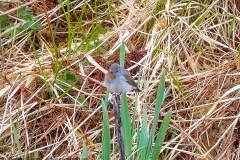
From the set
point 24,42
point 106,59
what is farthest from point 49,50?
point 106,59

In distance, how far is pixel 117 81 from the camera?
5.10ft

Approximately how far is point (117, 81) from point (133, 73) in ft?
3.01

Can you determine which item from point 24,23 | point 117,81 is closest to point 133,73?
point 24,23

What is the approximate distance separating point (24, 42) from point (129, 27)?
2.07ft

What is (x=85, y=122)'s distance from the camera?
2.22 meters

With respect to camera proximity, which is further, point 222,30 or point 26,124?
point 222,30

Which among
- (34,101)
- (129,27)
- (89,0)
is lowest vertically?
(34,101)

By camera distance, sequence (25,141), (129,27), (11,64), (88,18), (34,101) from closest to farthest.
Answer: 1. (25,141)
2. (34,101)
3. (11,64)
4. (129,27)
5. (88,18)

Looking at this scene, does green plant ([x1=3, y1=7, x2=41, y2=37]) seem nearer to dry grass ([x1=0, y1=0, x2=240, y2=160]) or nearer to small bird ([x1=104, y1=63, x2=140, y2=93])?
dry grass ([x1=0, y1=0, x2=240, y2=160])

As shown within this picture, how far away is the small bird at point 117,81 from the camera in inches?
59.8

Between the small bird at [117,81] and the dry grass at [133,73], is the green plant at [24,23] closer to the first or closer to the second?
the dry grass at [133,73]

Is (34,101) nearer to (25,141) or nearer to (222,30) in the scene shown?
(25,141)

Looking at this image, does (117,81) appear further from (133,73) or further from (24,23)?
(24,23)

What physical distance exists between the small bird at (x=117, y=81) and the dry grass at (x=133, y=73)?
17.0 inches
